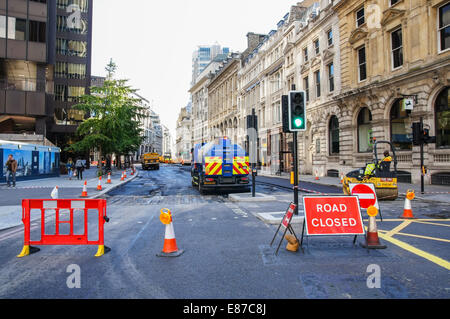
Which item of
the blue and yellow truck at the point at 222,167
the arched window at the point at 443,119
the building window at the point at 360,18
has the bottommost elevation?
the blue and yellow truck at the point at 222,167

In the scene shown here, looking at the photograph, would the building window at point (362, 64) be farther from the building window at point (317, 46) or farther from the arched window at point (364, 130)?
the building window at point (317, 46)

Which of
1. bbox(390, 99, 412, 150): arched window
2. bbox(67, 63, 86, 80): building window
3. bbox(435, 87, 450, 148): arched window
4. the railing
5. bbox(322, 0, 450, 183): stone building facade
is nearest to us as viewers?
bbox(435, 87, 450, 148): arched window

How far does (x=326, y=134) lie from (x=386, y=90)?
7714 millimetres

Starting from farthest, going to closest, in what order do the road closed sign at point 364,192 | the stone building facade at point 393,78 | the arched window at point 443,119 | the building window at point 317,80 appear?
the building window at point 317,80 < the stone building facade at point 393,78 < the arched window at point 443,119 < the road closed sign at point 364,192

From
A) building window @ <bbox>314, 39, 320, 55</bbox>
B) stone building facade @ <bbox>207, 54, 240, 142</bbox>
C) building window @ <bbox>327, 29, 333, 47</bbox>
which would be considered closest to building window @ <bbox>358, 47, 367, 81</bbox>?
building window @ <bbox>327, 29, 333, 47</bbox>

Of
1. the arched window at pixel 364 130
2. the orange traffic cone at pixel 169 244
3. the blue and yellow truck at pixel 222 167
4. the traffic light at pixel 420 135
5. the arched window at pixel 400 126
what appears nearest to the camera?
the orange traffic cone at pixel 169 244

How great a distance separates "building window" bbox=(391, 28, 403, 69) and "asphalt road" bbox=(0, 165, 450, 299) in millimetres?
15939

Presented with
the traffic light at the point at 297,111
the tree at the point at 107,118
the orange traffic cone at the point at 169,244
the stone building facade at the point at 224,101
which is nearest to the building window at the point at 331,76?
the tree at the point at 107,118

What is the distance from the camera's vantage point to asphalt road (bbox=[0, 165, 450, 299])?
12.2ft

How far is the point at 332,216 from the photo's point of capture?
5500 mm

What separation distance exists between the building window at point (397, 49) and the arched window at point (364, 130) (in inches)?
152

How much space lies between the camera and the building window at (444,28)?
16641mm

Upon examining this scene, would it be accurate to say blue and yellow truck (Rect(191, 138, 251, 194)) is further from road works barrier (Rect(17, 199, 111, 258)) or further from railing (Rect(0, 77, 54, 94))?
railing (Rect(0, 77, 54, 94))

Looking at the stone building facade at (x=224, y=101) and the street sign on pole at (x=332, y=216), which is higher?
the stone building facade at (x=224, y=101)
